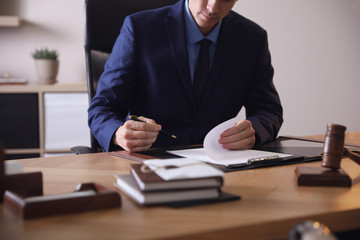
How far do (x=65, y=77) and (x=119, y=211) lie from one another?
283 cm

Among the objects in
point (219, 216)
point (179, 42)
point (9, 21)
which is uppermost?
point (9, 21)

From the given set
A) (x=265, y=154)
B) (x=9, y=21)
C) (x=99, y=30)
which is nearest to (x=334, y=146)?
(x=265, y=154)

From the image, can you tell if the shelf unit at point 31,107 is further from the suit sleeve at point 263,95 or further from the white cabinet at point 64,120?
the suit sleeve at point 263,95

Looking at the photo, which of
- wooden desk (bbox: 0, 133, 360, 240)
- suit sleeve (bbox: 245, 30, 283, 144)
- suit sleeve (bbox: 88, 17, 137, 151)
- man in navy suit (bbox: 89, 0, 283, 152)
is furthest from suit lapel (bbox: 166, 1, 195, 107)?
wooden desk (bbox: 0, 133, 360, 240)

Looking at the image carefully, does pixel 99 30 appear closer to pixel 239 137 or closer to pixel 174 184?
pixel 239 137

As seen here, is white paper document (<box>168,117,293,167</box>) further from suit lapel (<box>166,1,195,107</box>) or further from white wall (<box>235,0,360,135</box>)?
white wall (<box>235,0,360,135</box>)

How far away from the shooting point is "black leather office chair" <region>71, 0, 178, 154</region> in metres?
1.73

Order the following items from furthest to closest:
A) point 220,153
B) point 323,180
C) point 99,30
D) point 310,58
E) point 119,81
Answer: point 310,58 < point 99,30 < point 119,81 < point 220,153 < point 323,180

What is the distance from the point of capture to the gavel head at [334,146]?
0.90 m

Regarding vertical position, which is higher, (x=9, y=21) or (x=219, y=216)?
(x=9, y=21)

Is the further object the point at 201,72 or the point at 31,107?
the point at 31,107

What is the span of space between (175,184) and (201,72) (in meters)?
0.98

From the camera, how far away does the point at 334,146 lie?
0.90 m

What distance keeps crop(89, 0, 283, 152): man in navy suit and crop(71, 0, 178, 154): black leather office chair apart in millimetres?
126
